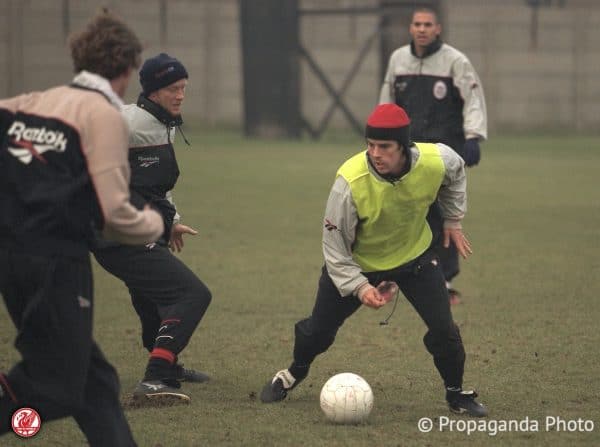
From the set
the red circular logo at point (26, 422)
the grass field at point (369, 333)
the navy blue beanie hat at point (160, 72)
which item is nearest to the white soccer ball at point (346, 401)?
the grass field at point (369, 333)

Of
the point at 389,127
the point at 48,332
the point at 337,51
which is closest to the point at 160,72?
the point at 389,127

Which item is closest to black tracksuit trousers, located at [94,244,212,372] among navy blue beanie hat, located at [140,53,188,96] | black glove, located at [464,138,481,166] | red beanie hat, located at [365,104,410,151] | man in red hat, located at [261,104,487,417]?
man in red hat, located at [261,104,487,417]

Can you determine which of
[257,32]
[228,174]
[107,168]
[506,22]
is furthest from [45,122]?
[506,22]

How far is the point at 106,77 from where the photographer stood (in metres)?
4.92

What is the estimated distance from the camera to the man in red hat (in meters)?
6.22

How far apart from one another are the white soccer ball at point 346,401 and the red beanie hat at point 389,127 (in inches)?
48.5

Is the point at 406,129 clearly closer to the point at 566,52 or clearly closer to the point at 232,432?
the point at 232,432

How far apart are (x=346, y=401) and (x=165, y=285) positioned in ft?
4.08

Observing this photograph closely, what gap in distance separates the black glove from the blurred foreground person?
17.4 feet

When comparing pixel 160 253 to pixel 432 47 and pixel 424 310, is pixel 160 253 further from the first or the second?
pixel 432 47

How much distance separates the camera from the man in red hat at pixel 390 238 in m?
6.22

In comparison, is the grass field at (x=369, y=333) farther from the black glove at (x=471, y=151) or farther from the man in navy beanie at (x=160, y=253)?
the black glove at (x=471, y=151)

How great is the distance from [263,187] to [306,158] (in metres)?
4.92

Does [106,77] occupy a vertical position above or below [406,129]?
above
